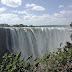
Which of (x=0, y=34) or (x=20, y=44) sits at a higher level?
(x=0, y=34)

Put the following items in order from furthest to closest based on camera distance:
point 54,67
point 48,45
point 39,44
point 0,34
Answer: point 48,45 < point 39,44 < point 0,34 < point 54,67

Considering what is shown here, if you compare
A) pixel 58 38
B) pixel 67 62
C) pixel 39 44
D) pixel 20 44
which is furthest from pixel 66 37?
pixel 67 62


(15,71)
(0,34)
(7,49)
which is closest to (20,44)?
(7,49)

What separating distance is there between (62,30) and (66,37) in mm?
1320

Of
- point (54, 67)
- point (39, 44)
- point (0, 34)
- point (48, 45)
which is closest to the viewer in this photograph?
point (54, 67)

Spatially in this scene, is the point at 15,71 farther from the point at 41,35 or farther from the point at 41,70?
the point at 41,35

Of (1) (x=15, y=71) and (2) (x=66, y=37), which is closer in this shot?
(1) (x=15, y=71)

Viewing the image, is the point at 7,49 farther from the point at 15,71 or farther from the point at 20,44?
the point at 15,71

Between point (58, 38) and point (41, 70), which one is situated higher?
point (41, 70)

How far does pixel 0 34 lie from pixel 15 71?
508 inches

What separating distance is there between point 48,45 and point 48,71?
16.5 meters

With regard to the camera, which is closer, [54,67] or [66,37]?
[54,67]

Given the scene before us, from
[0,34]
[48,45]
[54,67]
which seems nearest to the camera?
[54,67]

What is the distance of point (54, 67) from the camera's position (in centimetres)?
197
